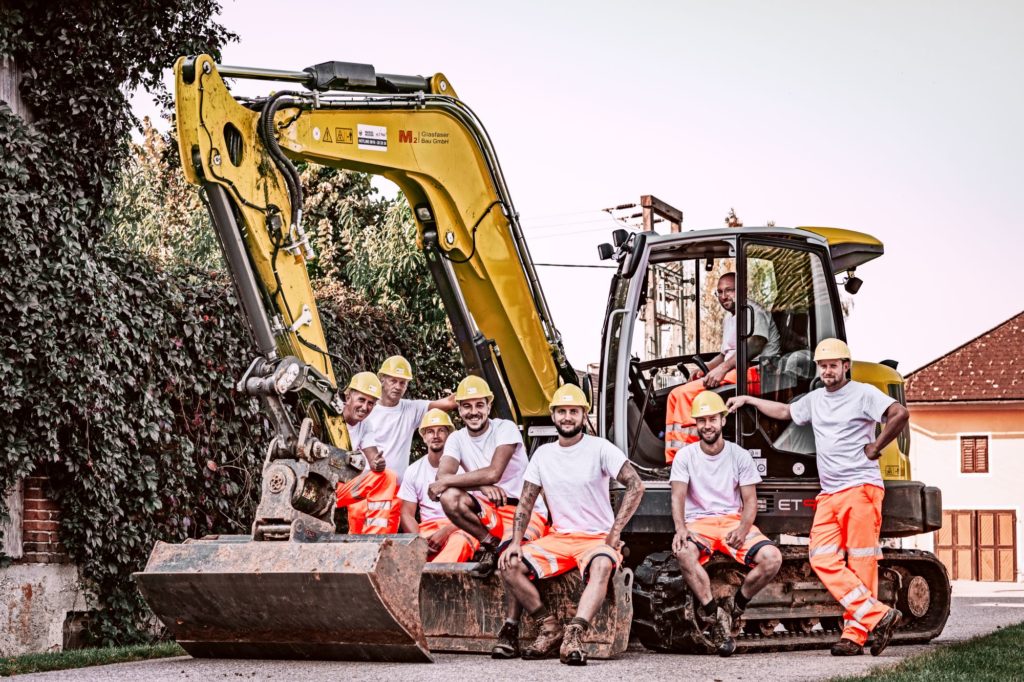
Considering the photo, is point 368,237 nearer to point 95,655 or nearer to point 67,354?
point 67,354

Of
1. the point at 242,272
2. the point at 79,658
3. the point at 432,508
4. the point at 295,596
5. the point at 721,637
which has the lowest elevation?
the point at 79,658

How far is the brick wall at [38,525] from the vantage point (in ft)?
34.5

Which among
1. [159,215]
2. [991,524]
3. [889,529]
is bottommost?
[991,524]

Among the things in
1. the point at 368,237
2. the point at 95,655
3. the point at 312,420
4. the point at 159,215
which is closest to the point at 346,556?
the point at 312,420

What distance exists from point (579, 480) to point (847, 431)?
6.47 feet

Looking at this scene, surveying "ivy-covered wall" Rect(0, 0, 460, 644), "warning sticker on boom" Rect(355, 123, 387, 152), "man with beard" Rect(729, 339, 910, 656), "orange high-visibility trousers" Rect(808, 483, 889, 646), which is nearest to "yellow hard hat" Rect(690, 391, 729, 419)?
"man with beard" Rect(729, 339, 910, 656)

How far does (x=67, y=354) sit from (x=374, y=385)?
89.7 inches

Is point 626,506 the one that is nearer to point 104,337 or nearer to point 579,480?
point 579,480

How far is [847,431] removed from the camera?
959cm

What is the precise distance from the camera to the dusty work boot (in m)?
8.30

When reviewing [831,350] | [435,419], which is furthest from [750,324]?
[435,419]

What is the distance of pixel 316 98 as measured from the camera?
899 centimetres

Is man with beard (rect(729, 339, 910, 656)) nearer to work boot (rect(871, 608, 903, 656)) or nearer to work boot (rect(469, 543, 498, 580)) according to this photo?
work boot (rect(871, 608, 903, 656))

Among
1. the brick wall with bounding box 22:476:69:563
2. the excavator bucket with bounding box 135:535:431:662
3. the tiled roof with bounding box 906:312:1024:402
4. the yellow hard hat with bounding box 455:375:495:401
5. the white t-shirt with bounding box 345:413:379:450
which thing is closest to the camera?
the excavator bucket with bounding box 135:535:431:662
